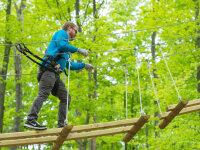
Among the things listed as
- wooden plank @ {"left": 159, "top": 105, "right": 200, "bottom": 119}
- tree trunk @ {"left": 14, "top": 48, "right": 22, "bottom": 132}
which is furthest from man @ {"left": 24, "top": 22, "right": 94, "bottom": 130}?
tree trunk @ {"left": 14, "top": 48, "right": 22, "bottom": 132}

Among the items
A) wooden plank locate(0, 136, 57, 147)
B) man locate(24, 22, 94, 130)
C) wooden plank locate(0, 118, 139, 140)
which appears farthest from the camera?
wooden plank locate(0, 136, 57, 147)

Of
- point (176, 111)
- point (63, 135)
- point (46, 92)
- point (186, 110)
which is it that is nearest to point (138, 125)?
point (176, 111)

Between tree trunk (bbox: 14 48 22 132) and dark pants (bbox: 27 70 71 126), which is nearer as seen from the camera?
dark pants (bbox: 27 70 71 126)

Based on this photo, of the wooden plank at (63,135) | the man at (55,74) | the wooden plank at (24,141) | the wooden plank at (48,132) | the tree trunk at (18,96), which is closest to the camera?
the wooden plank at (63,135)

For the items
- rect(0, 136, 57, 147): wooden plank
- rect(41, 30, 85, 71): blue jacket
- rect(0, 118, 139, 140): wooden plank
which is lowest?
rect(0, 136, 57, 147): wooden plank

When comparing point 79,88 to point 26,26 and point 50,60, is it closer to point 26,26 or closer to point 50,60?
point 26,26

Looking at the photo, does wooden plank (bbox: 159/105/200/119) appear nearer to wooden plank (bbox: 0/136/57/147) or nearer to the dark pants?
the dark pants

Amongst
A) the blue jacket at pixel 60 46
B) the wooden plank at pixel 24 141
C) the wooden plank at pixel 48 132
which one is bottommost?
the wooden plank at pixel 24 141

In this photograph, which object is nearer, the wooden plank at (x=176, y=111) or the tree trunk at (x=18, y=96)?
the wooden plank at (x=176, y=111)

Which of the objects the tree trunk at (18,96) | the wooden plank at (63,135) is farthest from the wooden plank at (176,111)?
the tree trunk at (18,96)

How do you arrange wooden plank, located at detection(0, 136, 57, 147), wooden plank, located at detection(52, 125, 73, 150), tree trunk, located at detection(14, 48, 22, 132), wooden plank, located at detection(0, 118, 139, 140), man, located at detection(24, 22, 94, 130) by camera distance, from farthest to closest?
1. tree trunk, located at detection(14, 48, 22, 132)
2. wooden plank, located at detection(0, 136, 57, 147)
3. man, located at detection(24, 22, 94, 130)
4. wooden plank, located at detection(0, 118, 139, 140)
5. wooden plank, located at detection(52, 125, 73, 150)

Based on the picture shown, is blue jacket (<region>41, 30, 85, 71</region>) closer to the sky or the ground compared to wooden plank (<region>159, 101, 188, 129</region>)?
closer to the sky

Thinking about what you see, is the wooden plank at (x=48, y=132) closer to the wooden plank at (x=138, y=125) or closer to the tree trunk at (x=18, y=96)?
the wooden plank at (x=138, y=125)

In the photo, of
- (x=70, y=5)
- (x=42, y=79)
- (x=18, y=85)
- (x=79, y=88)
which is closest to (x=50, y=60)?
(x=42, y=79)
